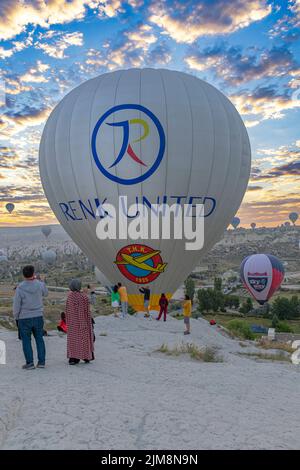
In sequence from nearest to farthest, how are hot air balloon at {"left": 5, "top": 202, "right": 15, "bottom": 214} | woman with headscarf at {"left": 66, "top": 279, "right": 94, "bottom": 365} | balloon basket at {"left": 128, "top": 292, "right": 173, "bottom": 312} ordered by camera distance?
woman with headscarf at {"left": 66, "top": 279, "right": 94, "bottom": 365}
balloon basket at {"left": 128, "top": 292, "right": 173, "bottom": 312}
hot air balloon at {"left": 5, "top": 202, "right": 15, "bottom": 214}

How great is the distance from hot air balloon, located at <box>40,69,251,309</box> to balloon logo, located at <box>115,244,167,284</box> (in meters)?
0.04

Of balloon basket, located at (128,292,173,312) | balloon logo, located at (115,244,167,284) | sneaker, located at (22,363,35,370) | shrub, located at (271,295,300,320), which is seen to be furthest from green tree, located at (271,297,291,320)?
sneaker, located at (22,363,35,370)

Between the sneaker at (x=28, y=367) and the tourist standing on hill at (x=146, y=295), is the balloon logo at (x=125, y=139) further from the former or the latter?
the sneaker at (x=28, y=367)

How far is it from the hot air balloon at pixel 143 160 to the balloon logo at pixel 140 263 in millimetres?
38

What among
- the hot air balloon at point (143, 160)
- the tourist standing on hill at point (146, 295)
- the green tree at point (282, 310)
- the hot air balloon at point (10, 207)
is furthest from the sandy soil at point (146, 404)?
the hot air balloon at point (10, 207)

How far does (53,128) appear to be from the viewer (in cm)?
1752

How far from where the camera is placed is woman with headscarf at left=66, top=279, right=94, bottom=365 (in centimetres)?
710

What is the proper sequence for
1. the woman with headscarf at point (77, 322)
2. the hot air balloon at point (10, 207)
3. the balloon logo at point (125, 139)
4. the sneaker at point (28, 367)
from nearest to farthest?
the sneaker at point (28, 367) → the woman with headscarf at point (77, 322) → the balloon logo at point (125, 139) → the hot air balloon at point (10, 207)

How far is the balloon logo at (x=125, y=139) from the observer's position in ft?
50.0

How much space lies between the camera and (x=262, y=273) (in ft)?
145

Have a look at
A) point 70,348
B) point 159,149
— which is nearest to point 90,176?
point 159,149

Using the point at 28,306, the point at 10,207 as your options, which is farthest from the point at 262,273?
the point at 10,207

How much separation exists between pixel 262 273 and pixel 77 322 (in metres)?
39.4

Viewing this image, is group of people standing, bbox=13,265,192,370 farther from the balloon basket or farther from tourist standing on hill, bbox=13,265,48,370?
the balloon basket
